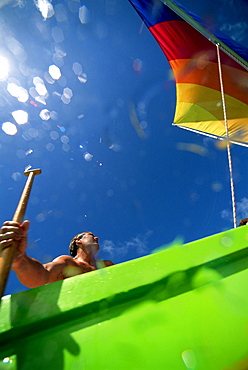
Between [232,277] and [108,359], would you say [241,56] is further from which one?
[108,359]

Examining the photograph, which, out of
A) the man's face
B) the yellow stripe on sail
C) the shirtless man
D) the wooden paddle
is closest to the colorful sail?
the yellow stripe on sail

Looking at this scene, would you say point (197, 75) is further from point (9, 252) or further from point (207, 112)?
point (9, 252)

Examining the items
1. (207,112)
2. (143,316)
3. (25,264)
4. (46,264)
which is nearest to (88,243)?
(46,264)

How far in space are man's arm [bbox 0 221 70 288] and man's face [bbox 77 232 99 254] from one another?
1.59 feet

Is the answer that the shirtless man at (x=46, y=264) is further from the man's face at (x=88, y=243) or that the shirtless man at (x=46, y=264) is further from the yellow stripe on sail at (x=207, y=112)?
the yellow stripe on sail at (x=207, y=112)

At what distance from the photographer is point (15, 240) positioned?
1.01 meters

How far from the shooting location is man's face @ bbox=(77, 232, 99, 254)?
9.00ft

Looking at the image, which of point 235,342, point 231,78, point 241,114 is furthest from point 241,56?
point 235,342

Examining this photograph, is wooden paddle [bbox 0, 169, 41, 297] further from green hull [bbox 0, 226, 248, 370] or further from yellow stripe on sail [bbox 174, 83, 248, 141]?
yellow stripe on sail [bbox 174, 83, 248, 141]

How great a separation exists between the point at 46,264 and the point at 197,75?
221 inches

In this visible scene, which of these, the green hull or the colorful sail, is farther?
the colorful sail

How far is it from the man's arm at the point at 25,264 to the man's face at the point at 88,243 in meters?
0.49

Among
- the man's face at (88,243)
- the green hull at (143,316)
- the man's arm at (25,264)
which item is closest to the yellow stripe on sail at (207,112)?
the man's face at (88,243)

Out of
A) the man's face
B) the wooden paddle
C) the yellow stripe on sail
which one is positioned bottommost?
the wooden paddle
